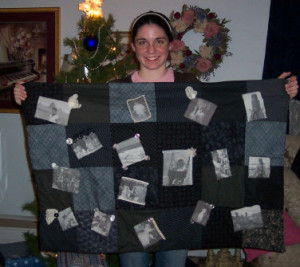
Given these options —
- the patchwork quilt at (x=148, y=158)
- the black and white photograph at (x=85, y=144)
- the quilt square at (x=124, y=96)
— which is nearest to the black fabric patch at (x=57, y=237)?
the patchwork quilt at (x=148, y=158)

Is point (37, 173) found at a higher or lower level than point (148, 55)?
lower

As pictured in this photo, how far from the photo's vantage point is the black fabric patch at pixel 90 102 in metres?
1.35

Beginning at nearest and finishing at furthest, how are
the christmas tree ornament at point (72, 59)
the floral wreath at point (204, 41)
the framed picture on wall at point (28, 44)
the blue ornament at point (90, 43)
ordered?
the blue ornament at point (90, 43) → the christmas tree ornament at point (72, 59) → the floral wreath at point (204, 41) → the framed picture on wall at point (28, 44)

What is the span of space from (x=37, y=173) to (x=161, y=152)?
1.95 ft

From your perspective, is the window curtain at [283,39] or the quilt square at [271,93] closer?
the quilt square at [271,93]

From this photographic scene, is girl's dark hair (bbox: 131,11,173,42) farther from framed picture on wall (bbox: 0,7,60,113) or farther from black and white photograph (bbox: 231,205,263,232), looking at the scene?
framed picture on wall (bbox: 0,7,60,113)

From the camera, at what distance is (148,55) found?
4.41ft

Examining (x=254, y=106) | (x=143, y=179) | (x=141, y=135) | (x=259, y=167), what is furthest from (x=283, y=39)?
(x=143, y=179)

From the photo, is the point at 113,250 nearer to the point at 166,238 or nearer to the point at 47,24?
the point at 166,238

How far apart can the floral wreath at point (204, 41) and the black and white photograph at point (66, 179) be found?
130 centimetres

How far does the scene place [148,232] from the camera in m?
1.37

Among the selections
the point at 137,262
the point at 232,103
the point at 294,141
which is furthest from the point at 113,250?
the point at 294,141

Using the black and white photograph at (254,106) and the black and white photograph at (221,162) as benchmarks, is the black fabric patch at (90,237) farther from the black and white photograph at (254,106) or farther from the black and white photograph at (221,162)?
the black and white photograph at (254,106)

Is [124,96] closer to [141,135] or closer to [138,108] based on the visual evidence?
[138,108]
